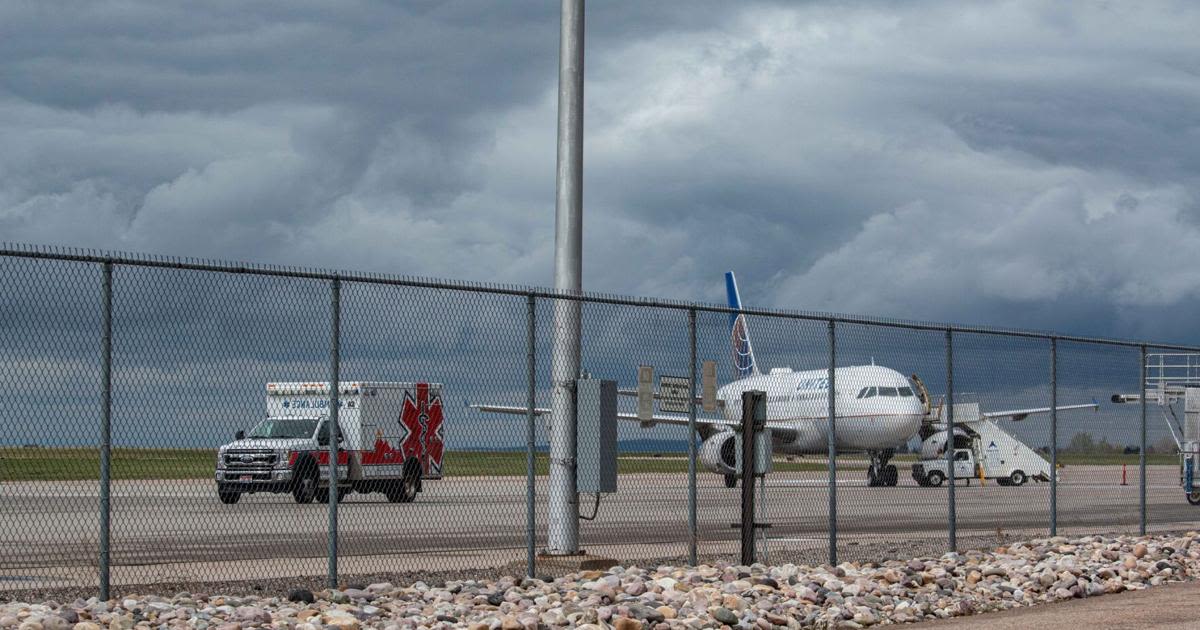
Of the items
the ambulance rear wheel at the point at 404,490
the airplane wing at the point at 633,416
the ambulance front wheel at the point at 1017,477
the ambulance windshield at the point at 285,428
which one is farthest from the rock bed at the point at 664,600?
the ambulance front wheel at the point at 1017,477

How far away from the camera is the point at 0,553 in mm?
17844

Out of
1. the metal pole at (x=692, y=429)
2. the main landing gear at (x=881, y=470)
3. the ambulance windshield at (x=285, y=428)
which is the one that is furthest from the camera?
the main landing gear at (x=881, y=470)

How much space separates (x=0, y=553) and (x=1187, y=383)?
16.7m

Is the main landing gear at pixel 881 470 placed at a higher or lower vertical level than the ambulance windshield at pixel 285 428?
lower

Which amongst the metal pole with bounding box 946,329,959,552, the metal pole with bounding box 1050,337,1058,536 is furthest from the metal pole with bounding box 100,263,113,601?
the metal pole with bounding box 1050,337,1058,536

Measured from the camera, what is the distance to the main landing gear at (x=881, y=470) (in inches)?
676

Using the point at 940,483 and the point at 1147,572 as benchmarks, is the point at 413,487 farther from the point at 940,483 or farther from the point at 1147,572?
the point at 940,483

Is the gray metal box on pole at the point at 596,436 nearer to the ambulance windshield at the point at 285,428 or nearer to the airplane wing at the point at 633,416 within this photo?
the airplane wing at the point at 633,416

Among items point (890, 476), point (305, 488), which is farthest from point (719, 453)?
point (305, 488)

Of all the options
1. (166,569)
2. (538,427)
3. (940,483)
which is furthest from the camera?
(940,483)

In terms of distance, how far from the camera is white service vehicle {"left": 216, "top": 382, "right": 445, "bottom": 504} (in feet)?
36.4

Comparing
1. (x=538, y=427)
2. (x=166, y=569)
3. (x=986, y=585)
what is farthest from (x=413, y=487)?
(x=986, y=585)

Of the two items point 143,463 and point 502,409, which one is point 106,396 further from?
point 502,409

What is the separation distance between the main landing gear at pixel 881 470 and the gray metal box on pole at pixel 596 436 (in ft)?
16.1
